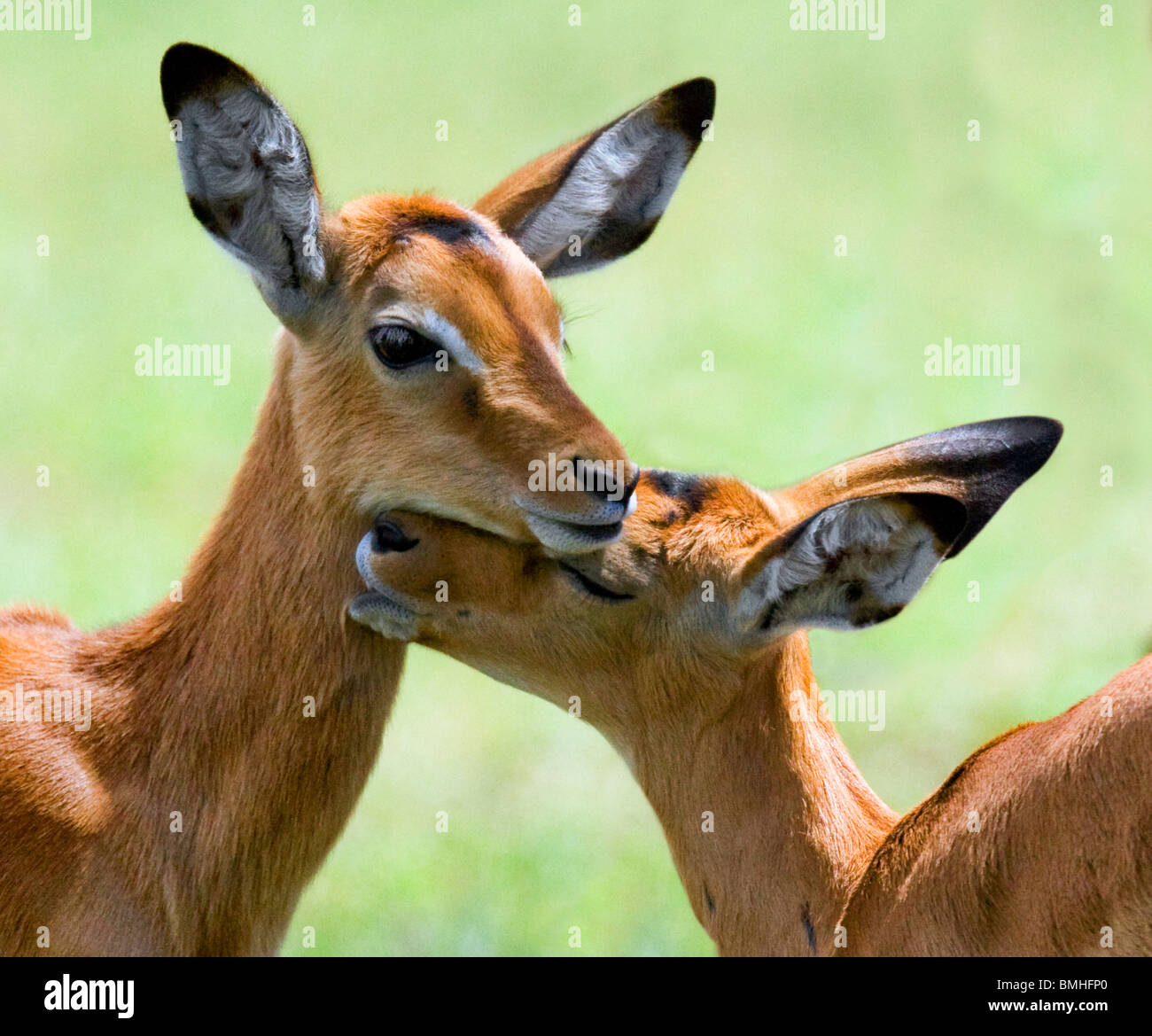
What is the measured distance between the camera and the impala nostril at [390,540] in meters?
6.77

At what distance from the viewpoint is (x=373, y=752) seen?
7000mm

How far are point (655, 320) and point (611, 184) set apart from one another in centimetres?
1201

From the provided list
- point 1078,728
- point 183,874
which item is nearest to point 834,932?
point 1078,728

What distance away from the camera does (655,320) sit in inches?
779

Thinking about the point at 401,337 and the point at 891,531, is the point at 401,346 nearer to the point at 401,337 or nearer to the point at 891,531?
the point at 401,337

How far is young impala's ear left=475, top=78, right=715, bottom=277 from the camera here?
7.69 m

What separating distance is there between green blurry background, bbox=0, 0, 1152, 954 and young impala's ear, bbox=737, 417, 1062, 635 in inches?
202
